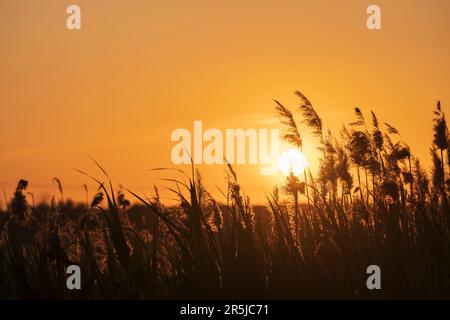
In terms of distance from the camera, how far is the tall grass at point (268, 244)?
7.20 m

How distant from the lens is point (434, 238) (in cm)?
833

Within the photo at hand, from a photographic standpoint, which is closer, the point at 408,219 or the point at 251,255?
the point at 251,255

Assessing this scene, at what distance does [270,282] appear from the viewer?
284 inches

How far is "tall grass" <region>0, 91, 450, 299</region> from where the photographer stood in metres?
7.20

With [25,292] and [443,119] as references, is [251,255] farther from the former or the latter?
[443,119]

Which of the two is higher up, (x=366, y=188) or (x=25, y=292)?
(x=366, y=188)

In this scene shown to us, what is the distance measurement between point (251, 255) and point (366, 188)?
2.75 meters

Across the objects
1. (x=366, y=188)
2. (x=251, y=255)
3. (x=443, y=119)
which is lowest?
(x=251, y=255)

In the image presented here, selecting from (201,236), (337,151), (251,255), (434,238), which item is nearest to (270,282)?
(251,255)

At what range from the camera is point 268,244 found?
7781 mm
